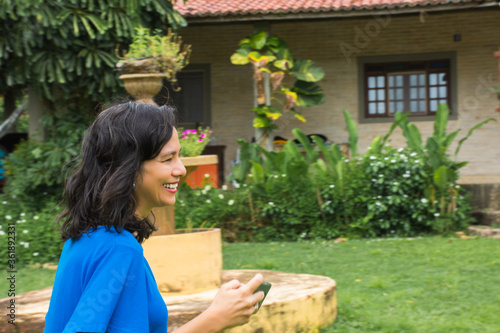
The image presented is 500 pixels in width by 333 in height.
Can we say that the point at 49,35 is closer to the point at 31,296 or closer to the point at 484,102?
the point at 31,296

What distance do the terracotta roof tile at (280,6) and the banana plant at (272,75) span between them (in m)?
0.53

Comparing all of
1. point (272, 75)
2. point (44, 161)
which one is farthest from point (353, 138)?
point (44, 161)

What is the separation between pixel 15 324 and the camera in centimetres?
446

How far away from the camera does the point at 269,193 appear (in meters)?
9.66

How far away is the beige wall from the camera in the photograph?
1345 centimetres

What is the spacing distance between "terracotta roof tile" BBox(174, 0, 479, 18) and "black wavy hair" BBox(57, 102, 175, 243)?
9.92 metres

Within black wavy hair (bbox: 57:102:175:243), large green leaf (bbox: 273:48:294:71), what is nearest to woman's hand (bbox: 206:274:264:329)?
black wavy hair (bbox: 57:102:175:243)

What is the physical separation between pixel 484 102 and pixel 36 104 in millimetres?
8961

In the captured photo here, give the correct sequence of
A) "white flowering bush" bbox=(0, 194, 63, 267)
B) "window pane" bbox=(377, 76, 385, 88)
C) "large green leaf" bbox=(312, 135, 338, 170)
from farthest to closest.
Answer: "window pane" bbox=(377, 76, 385, 88) < "large green leaf" bbox=(312, 135, 338, 170) < "white flowering bush" bbox=(0, 194, 63, 267)

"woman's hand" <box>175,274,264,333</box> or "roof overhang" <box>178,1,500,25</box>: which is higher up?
"roof overhang" <box>178,1,500,25</box>

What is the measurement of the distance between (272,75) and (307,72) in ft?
2.48

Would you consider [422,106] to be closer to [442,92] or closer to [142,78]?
[442,92]

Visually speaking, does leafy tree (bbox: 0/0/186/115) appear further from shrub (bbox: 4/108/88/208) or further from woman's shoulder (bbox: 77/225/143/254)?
woman's shoulder (bbox: 77/225/143/254)

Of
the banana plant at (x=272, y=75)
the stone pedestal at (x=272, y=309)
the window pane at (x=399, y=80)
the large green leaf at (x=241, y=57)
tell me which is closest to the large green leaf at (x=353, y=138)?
the banana plant at (x=272, y=75)
